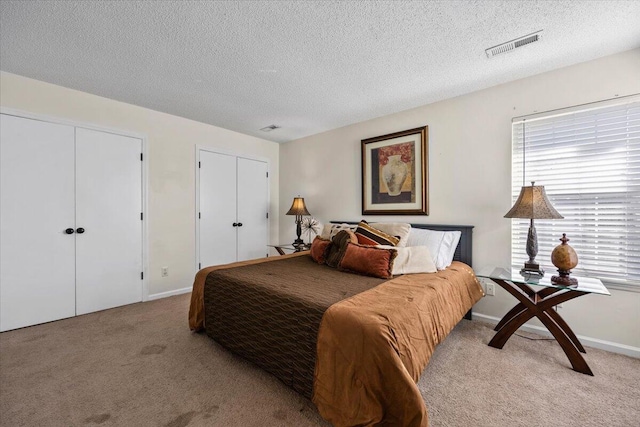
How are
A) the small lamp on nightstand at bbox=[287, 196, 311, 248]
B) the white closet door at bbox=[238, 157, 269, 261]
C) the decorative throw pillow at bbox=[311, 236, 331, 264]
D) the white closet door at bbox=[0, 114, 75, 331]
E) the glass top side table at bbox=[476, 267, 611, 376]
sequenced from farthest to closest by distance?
1. the white closet door at bbox=[238, 157, 269, 261]
2. the small lamp on nightstand at bbox=[287, 196, 311, 248]
3. the decorative throw pillow at bbox=[311, 236, 331, 264]
4. the white closet door at bbox=[0, 114, 75, 331]
5. the glass top side table at bbox=[476, 267, 611, 376]

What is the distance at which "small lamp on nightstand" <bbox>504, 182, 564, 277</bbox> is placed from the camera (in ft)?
6.85

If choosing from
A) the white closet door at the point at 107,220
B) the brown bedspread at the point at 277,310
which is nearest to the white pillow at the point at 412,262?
the brown bedspread at the point at 277,310

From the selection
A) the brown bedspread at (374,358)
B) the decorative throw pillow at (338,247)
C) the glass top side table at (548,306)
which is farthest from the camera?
the decorative throw pillow at (338,247)

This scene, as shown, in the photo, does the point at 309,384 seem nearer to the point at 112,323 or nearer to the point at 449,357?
the point at 449,357

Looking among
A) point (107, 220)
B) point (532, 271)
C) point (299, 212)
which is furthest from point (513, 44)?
point (107, 220)

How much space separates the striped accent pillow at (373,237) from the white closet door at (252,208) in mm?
2192

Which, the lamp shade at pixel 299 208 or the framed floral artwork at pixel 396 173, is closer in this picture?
the framed floral artwork at pixel 396 173

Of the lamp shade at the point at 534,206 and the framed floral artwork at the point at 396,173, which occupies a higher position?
the framed floral artwork at the point at 396,173

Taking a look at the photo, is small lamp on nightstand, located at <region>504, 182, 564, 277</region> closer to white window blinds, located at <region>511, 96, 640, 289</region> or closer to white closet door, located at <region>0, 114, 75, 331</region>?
white window blinds, located at <region>511, 96, 640, 289</region>

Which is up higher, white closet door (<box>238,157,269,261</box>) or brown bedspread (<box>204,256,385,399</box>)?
white closet door (<box>238,157,269,261</box>)

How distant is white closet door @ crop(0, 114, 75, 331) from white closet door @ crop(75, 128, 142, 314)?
0.09 metres

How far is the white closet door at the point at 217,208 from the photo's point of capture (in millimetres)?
3879

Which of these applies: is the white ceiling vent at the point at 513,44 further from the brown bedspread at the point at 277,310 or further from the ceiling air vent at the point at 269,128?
the ceiling air vent at the point at 269,128

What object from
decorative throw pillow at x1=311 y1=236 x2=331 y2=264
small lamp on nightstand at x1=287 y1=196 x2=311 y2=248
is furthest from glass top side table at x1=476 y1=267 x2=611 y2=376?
small lamp on nightstand at x1=287 y1=196 x2=311 y2=248
